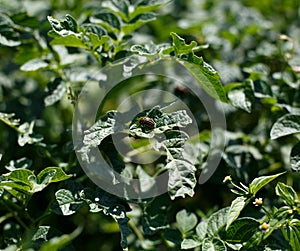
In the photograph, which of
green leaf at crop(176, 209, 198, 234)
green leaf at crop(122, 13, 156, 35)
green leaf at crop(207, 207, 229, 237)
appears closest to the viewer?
green leaf at crop(207, 207, 229, 237)

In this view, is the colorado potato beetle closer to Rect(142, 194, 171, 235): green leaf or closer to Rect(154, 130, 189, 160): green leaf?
Rect(154, 130, 189, 160): green leaf

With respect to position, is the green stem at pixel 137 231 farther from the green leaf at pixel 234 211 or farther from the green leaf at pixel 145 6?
the green leaf at pixel 145 6

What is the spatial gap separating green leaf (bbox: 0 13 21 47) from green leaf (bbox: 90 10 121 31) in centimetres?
26

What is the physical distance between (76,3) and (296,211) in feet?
4.67

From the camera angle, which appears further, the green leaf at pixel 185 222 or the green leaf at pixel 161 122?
the green leaf at pixel 185 222

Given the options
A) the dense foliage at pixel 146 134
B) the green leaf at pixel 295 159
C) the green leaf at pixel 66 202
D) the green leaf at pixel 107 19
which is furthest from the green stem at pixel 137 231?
the green leaf at pixel 107 19

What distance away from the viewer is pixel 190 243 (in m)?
1.27

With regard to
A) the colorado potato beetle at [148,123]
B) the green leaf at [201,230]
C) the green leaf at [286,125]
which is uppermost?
the colorado potato beetle at [148,123]

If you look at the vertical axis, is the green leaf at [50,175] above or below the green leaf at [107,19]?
below

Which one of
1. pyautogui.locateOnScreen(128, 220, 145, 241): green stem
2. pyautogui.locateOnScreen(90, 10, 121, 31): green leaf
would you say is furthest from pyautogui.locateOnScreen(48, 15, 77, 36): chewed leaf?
pyautogui.locateOnScreen(128, 220, 145, 241): green stem

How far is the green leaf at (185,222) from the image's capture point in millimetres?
1357

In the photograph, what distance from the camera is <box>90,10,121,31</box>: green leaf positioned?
1490 millimetres

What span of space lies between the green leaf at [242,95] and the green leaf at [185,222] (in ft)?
1.20

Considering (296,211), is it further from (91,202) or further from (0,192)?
(0,192)
